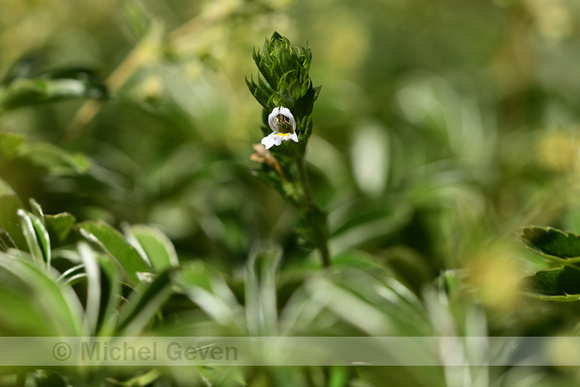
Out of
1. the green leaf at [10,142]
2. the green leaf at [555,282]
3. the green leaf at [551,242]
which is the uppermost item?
the green leaf at [10,142]

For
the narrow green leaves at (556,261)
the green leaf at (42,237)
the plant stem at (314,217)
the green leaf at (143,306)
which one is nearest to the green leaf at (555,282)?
the narrow green leaves at (556,261)

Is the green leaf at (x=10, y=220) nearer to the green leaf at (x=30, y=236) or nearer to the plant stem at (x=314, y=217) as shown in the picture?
the green leaf at (x=30, y=236)

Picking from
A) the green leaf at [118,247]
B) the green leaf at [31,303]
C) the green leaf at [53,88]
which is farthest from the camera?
the green leaf at [53,88]

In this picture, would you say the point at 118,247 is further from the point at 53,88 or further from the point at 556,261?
the point at 556,261

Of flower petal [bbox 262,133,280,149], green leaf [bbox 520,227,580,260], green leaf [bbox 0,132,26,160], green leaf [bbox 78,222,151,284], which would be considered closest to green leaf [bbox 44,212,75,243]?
green leaf [bbox 78,222,151,284]

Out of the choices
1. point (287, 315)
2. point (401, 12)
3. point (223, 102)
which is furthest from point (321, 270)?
point (401, 12)

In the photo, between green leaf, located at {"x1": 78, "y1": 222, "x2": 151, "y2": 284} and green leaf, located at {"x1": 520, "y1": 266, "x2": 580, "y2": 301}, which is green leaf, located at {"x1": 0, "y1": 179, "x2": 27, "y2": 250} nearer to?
green leaf, located at {"x1": 78, "y1": 222, "x2": 151, "y2": 284}

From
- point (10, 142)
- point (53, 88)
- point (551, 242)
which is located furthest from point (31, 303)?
point (551, 242)

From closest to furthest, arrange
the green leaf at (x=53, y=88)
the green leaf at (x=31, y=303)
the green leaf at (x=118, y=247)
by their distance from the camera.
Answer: the green leaf at (x=31, y=303) < the green leaf at (x=118, y=247) < the green leaf at (x=53, y=88)

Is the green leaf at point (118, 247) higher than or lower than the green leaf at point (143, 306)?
higher
